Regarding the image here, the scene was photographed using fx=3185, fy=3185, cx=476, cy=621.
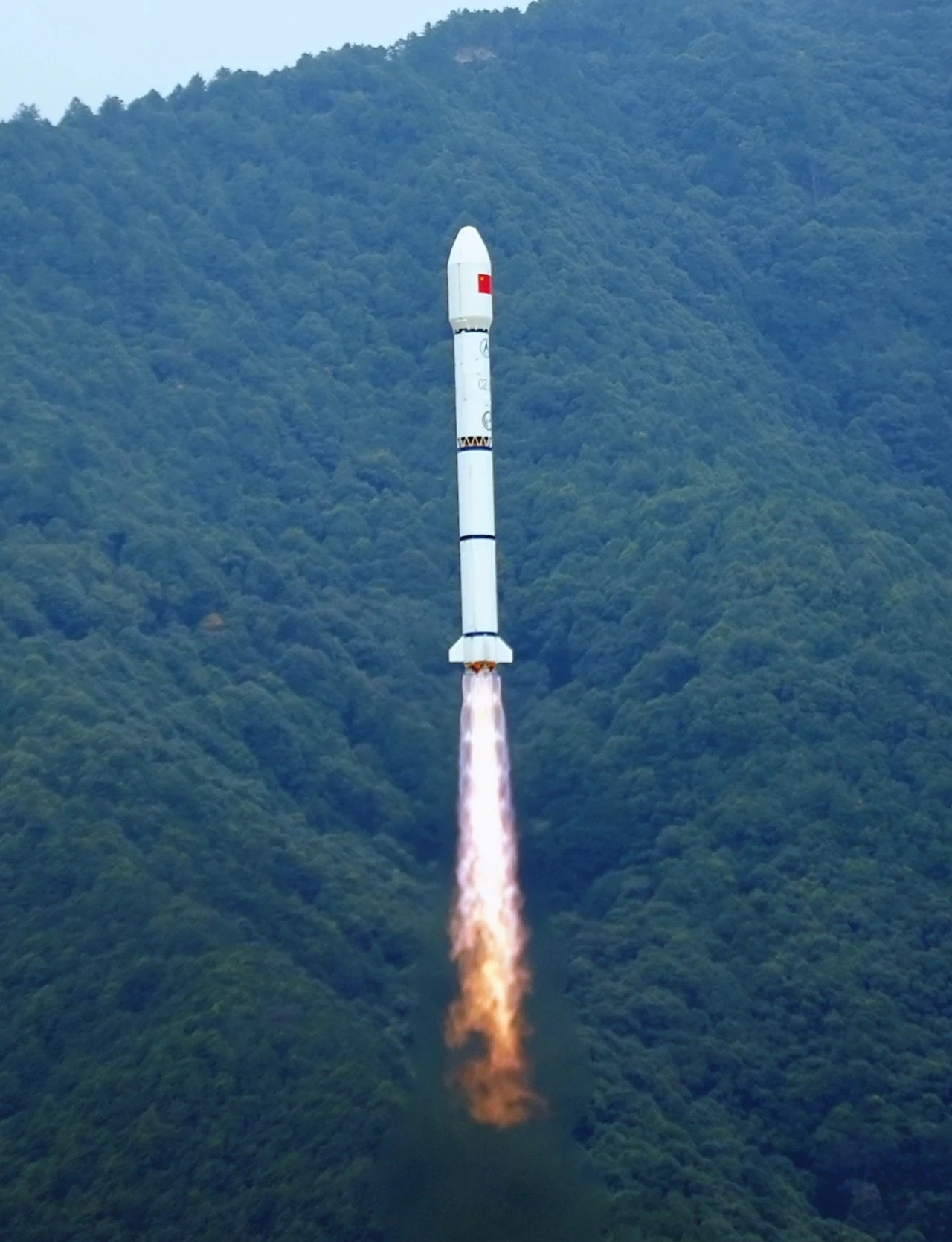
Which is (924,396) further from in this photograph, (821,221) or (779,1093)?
(779,1093)

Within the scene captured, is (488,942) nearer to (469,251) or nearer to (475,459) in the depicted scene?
(475,459)

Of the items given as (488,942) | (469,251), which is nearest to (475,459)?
(469,251)

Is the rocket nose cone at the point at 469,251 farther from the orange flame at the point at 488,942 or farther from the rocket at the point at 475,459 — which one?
the orange flame at the point at 488,942

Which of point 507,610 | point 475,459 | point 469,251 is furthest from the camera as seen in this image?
point 507,610

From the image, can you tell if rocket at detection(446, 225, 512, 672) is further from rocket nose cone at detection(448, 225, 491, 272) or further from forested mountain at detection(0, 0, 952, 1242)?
forested mountain at detection(0, 0, 952, 1242)

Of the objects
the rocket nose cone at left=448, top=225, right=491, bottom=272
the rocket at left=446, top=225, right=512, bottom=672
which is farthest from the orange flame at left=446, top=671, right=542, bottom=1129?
the rocket nose cone at left=448, top=225, right=491, bottom=272
